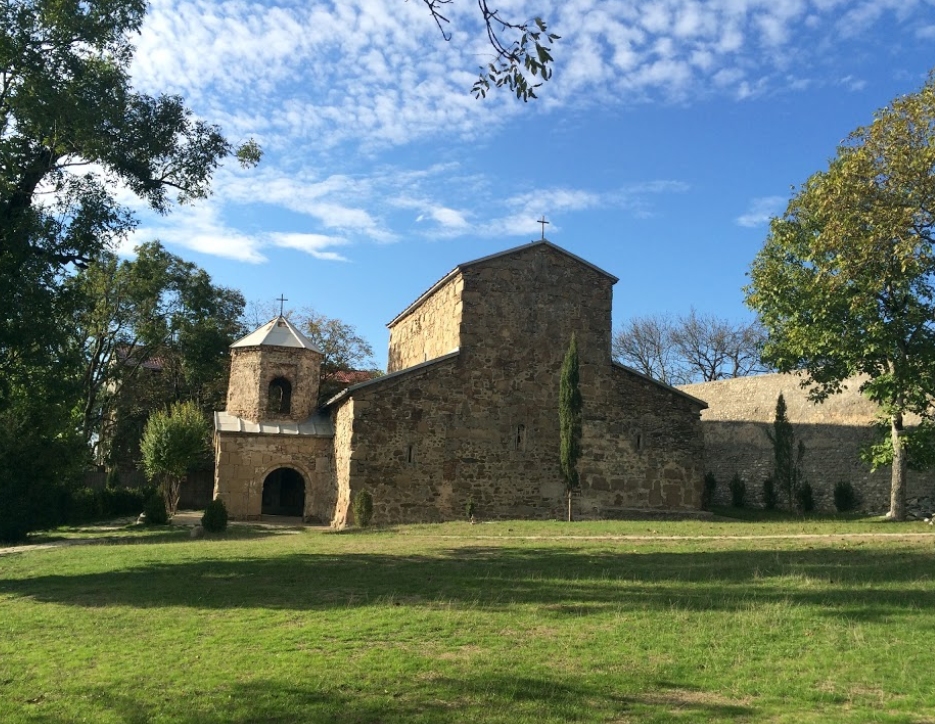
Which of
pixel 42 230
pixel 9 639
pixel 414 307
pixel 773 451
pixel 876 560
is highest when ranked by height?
pixel 414 307

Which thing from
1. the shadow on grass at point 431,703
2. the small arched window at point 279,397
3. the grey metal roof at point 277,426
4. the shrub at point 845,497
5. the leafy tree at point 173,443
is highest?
the small arched window at point 279,397

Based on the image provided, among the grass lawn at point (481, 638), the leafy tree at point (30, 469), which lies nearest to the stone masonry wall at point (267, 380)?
the leafy tree at point (30, 469)

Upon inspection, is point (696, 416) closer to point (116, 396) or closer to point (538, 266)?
point (538, 266)

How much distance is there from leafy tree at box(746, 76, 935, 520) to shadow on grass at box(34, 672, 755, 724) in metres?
12.6

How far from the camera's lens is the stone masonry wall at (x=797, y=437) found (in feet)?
81.6

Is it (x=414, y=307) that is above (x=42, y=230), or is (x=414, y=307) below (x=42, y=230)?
above

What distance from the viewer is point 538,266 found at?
922 inches

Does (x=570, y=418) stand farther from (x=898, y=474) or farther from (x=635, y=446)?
(x=898, y=474)

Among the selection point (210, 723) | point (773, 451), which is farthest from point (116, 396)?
point (210, 723)

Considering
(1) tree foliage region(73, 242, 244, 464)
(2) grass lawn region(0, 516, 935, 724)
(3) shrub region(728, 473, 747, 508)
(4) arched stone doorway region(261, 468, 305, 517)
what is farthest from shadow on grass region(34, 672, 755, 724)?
(1) tree foliage region(73, 242, 244, 464)

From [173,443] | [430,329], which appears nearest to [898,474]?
[430,329]

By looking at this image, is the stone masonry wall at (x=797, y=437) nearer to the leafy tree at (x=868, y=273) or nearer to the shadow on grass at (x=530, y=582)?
the leafy tree at (x=868, y=273)

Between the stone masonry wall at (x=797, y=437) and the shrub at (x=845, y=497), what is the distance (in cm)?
22

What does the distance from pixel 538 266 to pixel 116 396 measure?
24.5 metres
